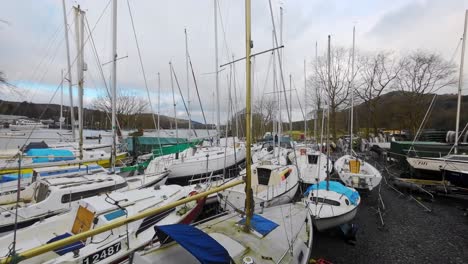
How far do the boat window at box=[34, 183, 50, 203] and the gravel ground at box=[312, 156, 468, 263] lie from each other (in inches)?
302

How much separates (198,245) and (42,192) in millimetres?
6448

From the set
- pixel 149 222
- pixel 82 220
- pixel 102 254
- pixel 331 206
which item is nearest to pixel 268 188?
pixel 331 206

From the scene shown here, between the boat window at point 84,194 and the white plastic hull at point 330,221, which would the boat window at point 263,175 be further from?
the boat window at point 84,194

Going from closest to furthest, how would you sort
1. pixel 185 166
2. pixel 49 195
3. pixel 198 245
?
pixel 198 245 → pixel 49 195 → pixel 185 166

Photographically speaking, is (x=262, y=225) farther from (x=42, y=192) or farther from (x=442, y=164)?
(x=442, y=164)

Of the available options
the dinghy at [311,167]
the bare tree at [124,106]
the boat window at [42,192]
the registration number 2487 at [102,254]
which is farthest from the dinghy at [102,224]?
the bare tree at [124,106]

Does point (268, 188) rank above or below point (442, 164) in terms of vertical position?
below

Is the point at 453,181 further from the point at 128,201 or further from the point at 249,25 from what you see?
the point at 128,201

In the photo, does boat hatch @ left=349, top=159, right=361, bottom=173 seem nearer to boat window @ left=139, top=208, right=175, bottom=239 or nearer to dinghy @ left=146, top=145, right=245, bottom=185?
dinghy @ left=146, top=145, right=245, bottom=185

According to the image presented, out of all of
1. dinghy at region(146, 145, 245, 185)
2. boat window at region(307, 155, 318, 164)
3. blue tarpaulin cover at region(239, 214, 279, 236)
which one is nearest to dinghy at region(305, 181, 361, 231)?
blue tarpaulin cover at region(239, 214, 279, 236)

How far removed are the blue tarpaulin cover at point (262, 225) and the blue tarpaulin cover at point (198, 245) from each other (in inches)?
54.0

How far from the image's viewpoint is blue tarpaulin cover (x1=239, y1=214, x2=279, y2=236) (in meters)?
3.87

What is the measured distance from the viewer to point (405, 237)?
21.2 ft

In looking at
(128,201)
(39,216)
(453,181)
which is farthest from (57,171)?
(453,181)
